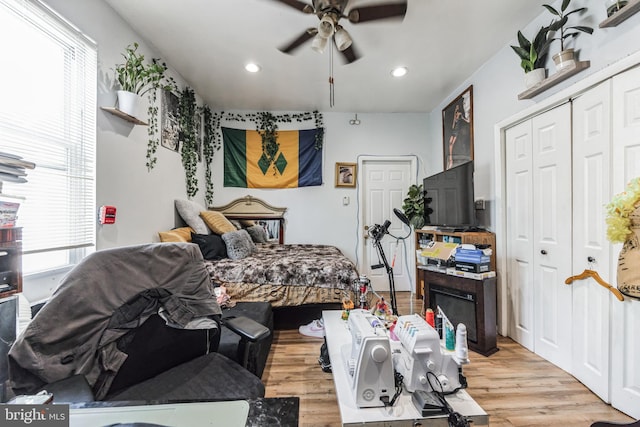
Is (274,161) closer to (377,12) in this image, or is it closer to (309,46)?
(309,46)

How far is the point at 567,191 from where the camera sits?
205cm

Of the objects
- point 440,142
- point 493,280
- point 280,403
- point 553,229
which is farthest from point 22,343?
point 440,142

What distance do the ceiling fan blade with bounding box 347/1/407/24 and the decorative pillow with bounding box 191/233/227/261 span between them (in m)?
2.40

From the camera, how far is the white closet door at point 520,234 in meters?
2.43

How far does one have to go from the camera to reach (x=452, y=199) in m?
2.99

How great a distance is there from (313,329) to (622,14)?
314cm

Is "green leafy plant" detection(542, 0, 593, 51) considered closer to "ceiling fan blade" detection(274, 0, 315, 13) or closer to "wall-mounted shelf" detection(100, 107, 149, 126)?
"ceiling fan blade" detection(274, 0, 315, 13)

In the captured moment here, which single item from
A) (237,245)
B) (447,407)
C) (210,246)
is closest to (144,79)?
(210,246)

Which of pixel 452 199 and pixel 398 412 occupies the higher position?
pixel 452 199

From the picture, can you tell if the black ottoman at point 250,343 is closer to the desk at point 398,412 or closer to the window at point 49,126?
the desk at point 398,412

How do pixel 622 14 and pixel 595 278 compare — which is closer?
pixel 622 14

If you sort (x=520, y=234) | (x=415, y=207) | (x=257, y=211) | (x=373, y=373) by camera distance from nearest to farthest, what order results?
1. (x=373, y=373)
2. (x=520, y=234)
3. (x=415, y=207)
4. (x=257, y=211)

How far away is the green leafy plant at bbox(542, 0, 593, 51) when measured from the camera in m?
1.86

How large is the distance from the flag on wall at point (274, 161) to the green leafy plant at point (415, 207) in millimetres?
1396
